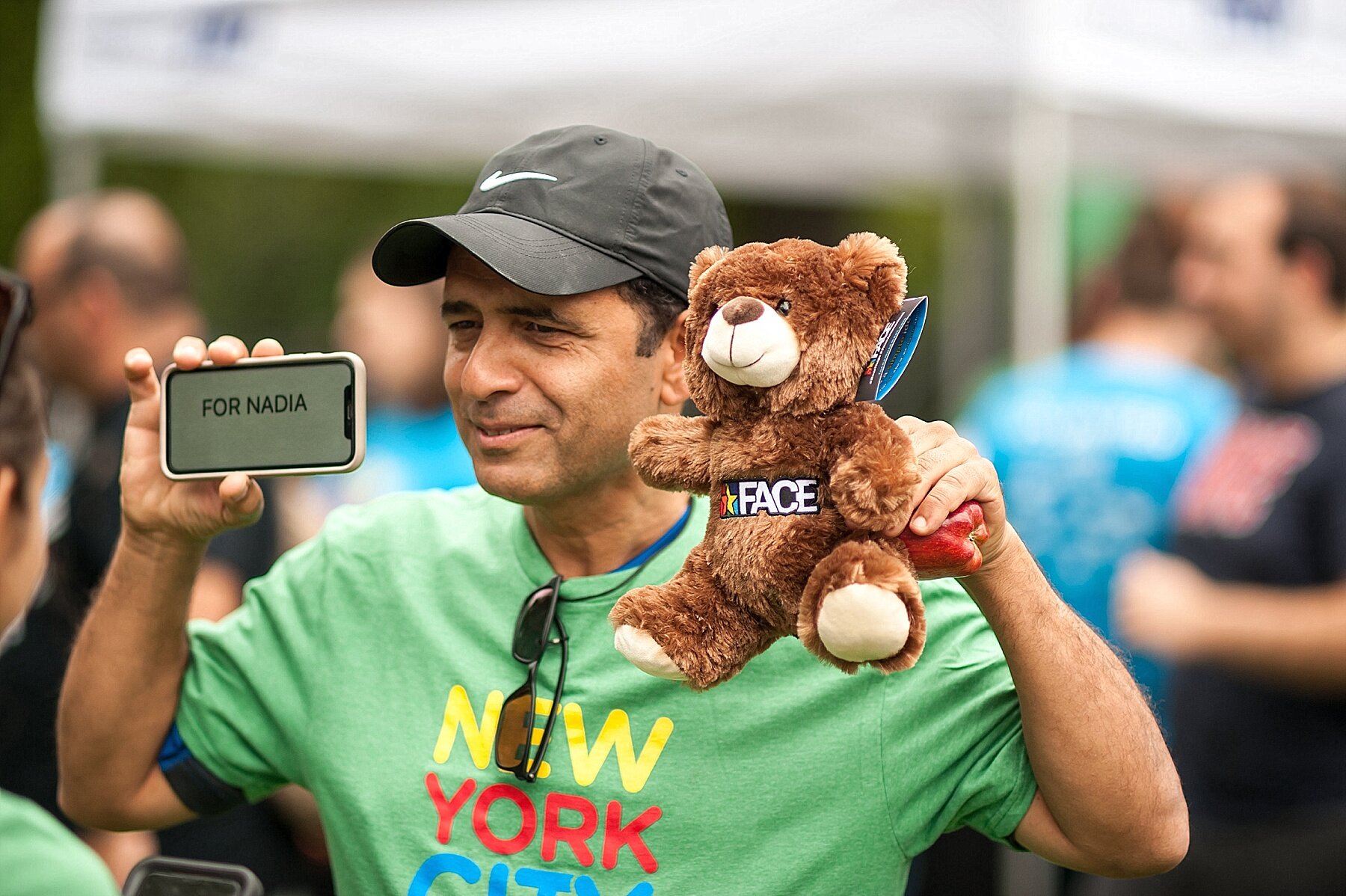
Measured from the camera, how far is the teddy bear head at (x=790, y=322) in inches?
56.9

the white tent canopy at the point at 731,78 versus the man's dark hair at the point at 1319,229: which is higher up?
the white tent canopy at the point at 731,78

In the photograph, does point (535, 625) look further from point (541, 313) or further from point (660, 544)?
point (541, 313)

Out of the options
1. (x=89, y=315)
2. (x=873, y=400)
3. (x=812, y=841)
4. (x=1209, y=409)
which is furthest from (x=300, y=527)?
(x=873, y=400)

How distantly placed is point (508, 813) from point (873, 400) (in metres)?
0.80

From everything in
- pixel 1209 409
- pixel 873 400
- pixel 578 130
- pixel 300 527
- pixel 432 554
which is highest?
pixel 578 130

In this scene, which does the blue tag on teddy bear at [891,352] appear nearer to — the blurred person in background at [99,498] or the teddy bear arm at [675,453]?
the teddy bear arm at [675,453]

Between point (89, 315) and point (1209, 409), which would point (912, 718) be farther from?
point (89, 315)

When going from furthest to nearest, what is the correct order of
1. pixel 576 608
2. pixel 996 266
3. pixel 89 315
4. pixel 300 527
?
pixel 996 266 < pixel 300 527 < pixel 89 315 < pixel 576 608

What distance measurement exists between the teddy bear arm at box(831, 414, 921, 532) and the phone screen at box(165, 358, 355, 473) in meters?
0.66

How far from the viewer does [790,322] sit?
1.47m

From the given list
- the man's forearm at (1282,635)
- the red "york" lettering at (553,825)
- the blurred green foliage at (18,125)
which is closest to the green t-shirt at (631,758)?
the red "york" lettering at (553,825)

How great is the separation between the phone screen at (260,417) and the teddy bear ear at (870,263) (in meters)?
0.65

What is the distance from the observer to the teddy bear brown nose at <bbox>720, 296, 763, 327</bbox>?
4.74 ft

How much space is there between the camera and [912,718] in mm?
1872
